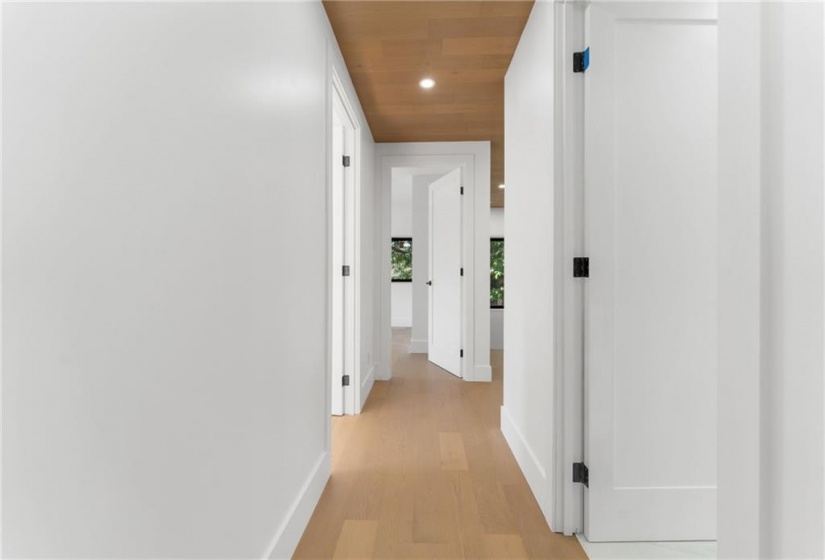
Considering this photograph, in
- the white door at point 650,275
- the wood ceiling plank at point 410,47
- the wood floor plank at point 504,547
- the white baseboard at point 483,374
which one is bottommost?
the wood floor plank at point 504,547

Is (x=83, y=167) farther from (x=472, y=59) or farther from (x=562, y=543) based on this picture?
(x=472, y=59)

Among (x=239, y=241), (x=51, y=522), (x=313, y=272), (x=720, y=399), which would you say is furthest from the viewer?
(x=313, y=272)

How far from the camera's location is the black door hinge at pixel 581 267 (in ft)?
5.34

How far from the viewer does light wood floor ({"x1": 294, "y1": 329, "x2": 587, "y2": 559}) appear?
155 cm

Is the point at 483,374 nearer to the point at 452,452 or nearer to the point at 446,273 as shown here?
the point at 446,273

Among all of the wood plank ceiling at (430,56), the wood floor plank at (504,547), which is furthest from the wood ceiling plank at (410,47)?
the wood floor plank at (504,547)

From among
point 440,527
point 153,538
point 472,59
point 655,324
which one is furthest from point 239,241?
point 472,59

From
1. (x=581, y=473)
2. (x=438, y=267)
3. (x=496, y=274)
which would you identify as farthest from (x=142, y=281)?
(x=496, y=274)

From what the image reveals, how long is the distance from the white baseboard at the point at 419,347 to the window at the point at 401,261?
3.49m

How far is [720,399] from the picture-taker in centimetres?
70

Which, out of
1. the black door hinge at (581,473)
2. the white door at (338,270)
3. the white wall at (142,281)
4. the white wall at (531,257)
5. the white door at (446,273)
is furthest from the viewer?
the white door at (446,273)

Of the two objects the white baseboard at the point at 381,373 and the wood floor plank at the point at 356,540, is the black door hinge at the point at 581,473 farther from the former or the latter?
the white baseboard at the point at 381,373

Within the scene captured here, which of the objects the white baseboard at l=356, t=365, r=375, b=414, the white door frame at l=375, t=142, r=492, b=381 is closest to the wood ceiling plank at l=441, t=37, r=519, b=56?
the white door frame at l=375, t=142, r=492, b=381

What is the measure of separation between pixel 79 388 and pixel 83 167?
308 millimetres
